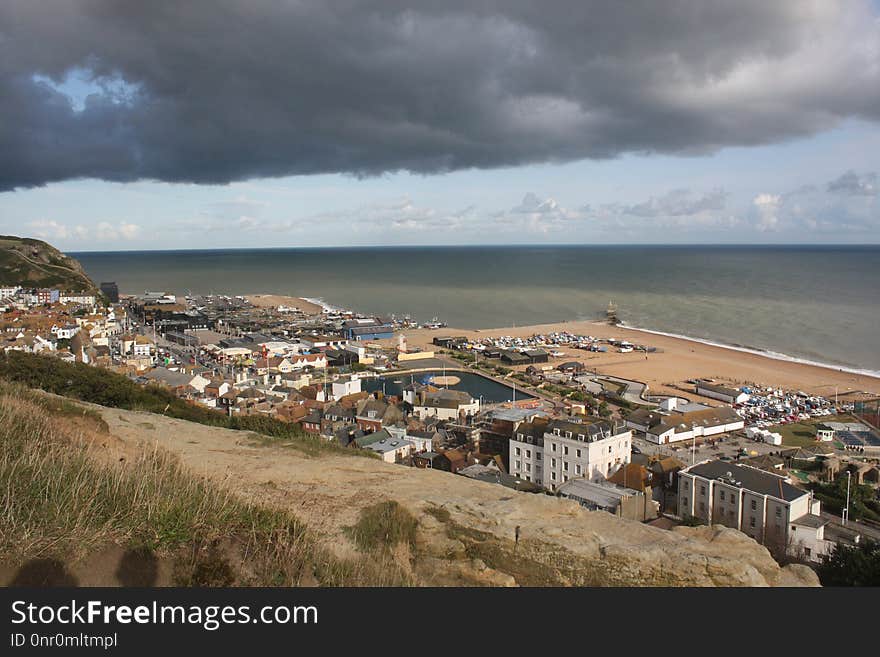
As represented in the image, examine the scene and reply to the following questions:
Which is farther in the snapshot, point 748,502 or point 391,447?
point 391,447

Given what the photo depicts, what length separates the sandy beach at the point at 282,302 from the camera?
100688mm

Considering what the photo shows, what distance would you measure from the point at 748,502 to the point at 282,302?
325ft

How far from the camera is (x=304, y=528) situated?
6.07 meters

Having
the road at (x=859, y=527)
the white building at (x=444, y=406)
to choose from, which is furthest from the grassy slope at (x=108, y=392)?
the white building at (x=444, y=406)

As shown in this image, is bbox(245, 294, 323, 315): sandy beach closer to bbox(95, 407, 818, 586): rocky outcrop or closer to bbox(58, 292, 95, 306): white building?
bbox(58, 292, 95, 306): white building

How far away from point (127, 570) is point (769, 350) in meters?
70.0

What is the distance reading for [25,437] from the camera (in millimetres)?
7215

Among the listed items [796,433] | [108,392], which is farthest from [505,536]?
[796,433]

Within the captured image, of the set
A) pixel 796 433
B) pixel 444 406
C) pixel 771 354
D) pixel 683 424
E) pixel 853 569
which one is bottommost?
pixel 796 433

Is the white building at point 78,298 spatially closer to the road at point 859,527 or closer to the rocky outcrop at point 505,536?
the rocky outcrop at point 505,536

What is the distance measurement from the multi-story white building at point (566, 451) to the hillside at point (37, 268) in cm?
9193

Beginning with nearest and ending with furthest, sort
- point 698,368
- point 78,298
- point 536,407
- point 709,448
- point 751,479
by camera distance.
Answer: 1. point 751,479
2. point 709,448
3. point 536,407
4. point 698,368
5. point 78,298

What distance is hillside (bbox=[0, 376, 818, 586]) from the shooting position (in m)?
4.85

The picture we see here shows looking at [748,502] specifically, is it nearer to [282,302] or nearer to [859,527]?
[859,527]
